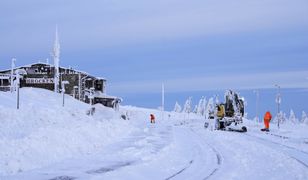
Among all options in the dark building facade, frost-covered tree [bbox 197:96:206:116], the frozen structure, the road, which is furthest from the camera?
frost-covered tree [bbox 197:96:206:116]

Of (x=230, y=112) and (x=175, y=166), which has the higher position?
(x=230, y=112)

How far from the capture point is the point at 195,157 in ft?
58.9

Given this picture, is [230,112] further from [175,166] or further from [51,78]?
[51,78]

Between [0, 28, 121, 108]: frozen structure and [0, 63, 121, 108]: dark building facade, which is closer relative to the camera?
[0, 28, 121, 108]: frozen structure

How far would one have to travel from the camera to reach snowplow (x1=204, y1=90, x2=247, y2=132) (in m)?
46.1

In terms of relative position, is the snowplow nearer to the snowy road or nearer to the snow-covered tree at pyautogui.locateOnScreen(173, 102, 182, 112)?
the snowy road

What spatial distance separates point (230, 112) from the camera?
47.6 meters

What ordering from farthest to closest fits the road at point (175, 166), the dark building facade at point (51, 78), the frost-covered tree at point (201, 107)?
the frost-covered tree at point (201, 107) → the dark building facade at point (51, 78) → the road at point (175, 166)

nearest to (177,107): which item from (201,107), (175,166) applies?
(201,107)

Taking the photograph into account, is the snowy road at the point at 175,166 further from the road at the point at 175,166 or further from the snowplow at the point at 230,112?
the snowplow at the point at 230,112

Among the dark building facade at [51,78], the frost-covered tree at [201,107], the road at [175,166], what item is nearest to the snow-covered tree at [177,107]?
the frost-covered tree at [201,107]

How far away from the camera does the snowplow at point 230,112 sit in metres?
46.1

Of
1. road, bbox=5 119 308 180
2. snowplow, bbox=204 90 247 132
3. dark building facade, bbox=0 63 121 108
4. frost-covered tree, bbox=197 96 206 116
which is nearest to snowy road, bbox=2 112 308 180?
road, bbox=5 119 308 180

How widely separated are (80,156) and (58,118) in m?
21.3
